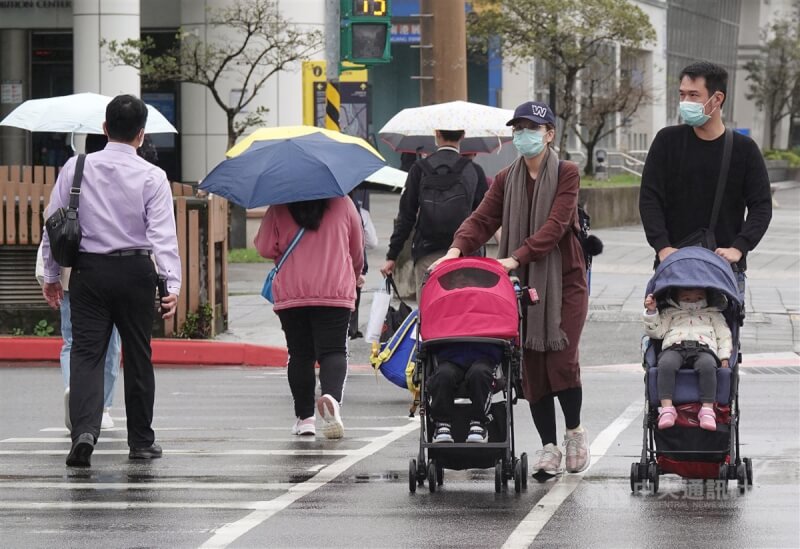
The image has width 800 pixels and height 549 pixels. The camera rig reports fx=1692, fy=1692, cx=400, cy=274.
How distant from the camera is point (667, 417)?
782 cm

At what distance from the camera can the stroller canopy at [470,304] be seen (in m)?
8.06

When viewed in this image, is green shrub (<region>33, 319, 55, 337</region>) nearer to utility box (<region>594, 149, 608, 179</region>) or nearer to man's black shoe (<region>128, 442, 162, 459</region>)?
man's black shoe (<region>128, 442, 162, 459</region>)

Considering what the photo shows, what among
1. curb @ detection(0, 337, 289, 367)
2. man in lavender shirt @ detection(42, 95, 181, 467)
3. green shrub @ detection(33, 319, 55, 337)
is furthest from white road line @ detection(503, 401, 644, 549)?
green shrub @ detection(33, 319, 55, 337)

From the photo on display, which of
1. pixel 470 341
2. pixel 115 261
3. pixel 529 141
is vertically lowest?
pixel 470 341

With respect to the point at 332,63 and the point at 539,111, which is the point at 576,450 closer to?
the point at 539,111

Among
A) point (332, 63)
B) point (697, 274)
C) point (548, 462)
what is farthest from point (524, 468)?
point (332, 63)

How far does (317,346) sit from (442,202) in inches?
81.0

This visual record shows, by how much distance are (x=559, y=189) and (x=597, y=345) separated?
7320mm

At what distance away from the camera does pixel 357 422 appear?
11.1 metres

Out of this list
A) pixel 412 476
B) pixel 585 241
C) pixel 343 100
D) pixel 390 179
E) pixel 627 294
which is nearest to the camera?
pixel 412 476

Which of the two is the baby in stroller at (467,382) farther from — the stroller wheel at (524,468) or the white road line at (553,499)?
the white road line at (553,499)

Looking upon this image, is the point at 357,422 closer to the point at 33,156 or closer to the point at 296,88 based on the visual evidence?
the point at 296,88

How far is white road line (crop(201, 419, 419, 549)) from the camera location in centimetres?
715

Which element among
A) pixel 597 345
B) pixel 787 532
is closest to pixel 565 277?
pixel 787 532
